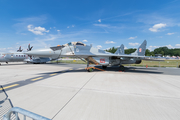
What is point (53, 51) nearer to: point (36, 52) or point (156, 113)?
point (36, 52)

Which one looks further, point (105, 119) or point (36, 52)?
point (36, 52)

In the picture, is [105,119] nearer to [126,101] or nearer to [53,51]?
[126,101]

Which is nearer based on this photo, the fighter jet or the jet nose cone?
the jet nose cone

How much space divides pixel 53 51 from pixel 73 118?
23.0ft

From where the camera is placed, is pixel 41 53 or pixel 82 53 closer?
pixel 41 53

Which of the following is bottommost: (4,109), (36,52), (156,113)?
(156,113)

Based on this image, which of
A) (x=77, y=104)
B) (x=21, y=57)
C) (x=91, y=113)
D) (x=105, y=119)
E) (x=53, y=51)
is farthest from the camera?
(x=21, y=57)

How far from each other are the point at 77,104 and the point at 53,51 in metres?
6.46

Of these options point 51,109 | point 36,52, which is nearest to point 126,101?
point 51,109

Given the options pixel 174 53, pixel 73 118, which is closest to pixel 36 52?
pixel 73 118

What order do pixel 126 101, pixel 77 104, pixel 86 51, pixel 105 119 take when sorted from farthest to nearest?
pixel 86 51, pixel 126 101, pixel 77 104, pixel 105 119

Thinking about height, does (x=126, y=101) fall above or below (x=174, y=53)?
below

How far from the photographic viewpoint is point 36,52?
25.2 feet

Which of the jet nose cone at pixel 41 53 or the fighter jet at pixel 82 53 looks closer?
the jet nose cone at pixel 41 53
